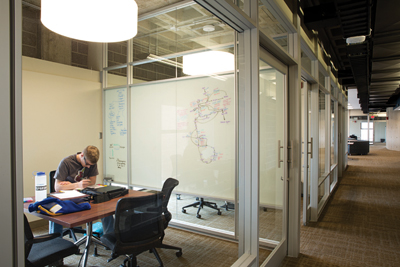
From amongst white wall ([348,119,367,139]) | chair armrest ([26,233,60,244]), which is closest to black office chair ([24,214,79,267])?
chair armrest ([26,233,60,244])

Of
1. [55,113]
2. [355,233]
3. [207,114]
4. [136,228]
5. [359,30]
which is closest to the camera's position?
[55,113]

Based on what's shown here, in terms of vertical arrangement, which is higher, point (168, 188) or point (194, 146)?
point (194, 146)

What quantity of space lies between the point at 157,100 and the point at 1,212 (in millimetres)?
1813

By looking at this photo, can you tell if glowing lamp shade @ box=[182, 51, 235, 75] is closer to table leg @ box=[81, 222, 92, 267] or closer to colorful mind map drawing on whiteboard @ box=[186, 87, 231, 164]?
colorful mind map drawing on whiteboard @ box=[186, 87, 231, 164]

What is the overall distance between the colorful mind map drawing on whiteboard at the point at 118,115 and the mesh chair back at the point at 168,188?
0.72 metres

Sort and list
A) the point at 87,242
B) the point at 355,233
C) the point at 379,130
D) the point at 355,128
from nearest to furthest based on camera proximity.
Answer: the point at 87,242
the point at 355,233
the point at 355,128
the point at 379,130

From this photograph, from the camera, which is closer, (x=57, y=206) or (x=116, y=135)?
(x=57, y=206)

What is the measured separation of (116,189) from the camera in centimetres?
162

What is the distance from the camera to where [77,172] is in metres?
1.20

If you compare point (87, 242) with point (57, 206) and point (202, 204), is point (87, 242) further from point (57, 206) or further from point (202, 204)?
point (202, 204)

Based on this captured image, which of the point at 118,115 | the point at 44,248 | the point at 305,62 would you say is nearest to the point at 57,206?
the point at 44,248

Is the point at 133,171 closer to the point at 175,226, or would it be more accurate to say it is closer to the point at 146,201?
the point at 146,201

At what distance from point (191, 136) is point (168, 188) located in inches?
28.8

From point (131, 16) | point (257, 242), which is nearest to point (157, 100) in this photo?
point (131, 16)
